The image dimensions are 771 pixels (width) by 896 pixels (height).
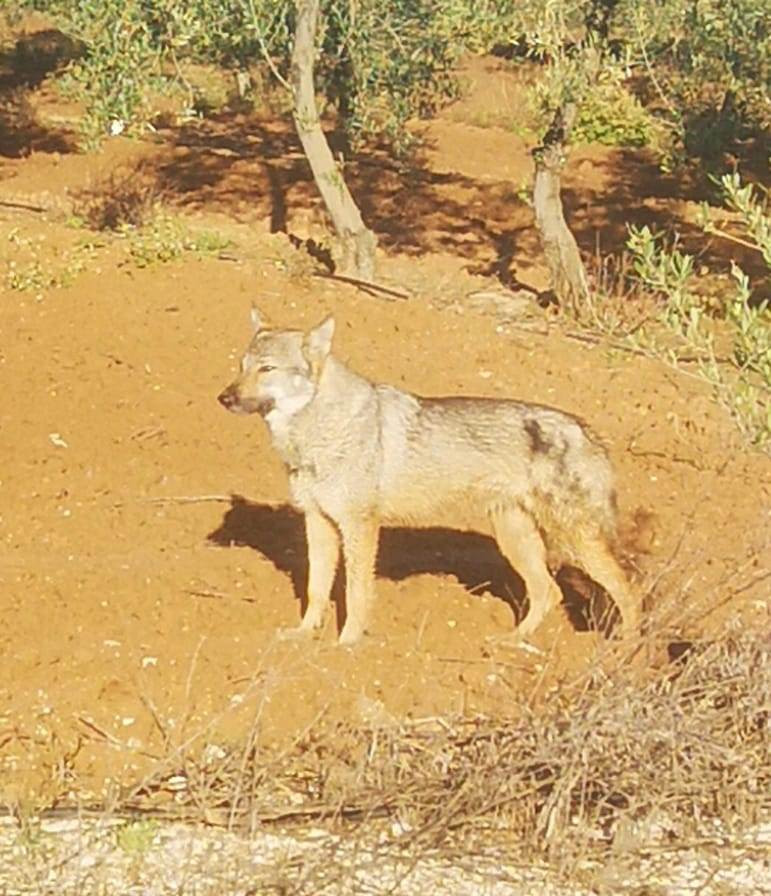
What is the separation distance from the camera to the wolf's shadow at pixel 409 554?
8570mm

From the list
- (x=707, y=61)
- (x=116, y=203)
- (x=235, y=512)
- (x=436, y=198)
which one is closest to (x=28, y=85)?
(x=436, y=198)

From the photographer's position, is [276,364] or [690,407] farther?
[690,407]

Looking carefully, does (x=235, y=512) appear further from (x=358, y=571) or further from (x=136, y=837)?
(x=136, y=837)

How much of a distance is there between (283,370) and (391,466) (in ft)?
2.28

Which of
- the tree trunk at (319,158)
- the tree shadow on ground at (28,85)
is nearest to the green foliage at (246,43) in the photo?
the tree trunk at (319,158)

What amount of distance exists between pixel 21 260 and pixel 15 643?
6519 mm

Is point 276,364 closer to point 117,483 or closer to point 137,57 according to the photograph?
point 117,483

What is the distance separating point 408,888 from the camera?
557 centimetres

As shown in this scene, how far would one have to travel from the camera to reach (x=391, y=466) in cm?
789

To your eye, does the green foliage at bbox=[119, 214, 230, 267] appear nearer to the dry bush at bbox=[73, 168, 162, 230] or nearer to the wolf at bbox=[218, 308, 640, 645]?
the dry bush at bbox=[73, 168, 162, 230]

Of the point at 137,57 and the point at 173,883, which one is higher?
the point at 137,57

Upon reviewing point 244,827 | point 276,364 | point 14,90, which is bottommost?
point 14,90

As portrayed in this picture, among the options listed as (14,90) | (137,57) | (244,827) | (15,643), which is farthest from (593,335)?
(14,90)

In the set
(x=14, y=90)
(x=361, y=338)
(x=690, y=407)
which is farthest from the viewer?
(x=14, y=90)
